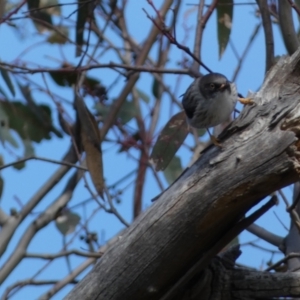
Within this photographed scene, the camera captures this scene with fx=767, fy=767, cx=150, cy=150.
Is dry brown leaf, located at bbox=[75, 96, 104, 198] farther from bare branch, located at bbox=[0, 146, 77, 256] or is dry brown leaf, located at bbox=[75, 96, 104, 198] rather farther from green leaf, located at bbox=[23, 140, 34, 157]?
green leaf, located at bbox=[23, 140, 34, 157]

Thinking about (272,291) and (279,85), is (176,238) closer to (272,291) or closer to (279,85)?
(272,291)

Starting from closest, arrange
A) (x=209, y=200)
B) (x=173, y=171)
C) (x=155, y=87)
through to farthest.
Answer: (x=209, y=200)
(x=173, y=171)
(x=155, y=87)

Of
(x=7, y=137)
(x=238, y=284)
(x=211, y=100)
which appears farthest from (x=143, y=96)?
(x=238, y=284)

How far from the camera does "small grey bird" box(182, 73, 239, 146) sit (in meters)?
2.73

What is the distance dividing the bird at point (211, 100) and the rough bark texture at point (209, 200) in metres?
0.49

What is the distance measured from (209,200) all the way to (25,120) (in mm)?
1987

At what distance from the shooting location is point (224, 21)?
3.43 meters

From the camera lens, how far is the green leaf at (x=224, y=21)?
132 inches

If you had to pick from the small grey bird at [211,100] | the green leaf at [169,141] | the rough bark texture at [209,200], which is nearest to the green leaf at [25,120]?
the green leaf at [169,141]

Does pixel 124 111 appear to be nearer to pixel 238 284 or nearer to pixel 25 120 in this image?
pixel 25 120

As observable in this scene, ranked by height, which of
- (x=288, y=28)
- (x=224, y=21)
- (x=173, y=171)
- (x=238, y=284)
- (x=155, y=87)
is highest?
(x=155, y=87)

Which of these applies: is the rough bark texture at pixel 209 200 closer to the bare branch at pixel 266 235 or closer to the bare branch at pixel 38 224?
the bare branch at pixel 266 235

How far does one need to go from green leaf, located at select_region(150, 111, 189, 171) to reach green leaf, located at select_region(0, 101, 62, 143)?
0.90 metres

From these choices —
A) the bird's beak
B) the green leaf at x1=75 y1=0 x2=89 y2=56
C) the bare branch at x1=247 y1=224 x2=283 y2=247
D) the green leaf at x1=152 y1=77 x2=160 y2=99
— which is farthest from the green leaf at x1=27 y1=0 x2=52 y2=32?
the bare branch at x1=247 y1=224 x2=283 y2=247
